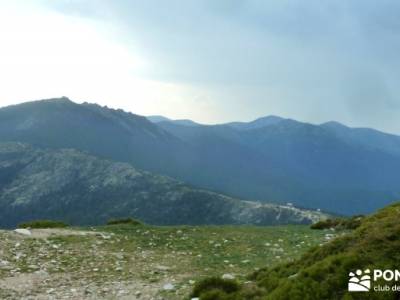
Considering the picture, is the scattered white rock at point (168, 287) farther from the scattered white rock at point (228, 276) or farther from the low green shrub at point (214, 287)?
the scattered white rock at point (228, 276)

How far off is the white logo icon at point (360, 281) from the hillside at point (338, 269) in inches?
4.1

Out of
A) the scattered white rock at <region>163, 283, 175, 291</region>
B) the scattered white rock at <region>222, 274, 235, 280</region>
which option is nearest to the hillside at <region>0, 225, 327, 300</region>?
the scattered white rock at <region>163, 283, 175, 291</region>

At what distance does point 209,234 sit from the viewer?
88.5 ft

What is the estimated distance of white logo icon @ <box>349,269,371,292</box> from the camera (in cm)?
1004

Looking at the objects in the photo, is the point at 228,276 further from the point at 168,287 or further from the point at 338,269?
the point at 338,269

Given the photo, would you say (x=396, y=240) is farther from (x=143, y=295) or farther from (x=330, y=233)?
(x=330, y=233)

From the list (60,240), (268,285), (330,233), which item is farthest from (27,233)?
(330,233)

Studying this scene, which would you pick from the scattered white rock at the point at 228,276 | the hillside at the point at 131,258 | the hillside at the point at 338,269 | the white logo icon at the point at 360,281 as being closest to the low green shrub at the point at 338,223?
the hillside at the point at 131,258

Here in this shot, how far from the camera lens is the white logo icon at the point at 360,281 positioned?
395 inches

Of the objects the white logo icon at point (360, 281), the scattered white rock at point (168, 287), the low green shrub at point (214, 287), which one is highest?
the white logo icon at point (360, 281)

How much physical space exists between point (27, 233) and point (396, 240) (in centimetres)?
1889

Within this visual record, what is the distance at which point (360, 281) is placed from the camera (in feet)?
33.8

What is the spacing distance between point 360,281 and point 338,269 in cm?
81

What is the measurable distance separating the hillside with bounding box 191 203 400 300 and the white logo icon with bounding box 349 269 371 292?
0.10m
